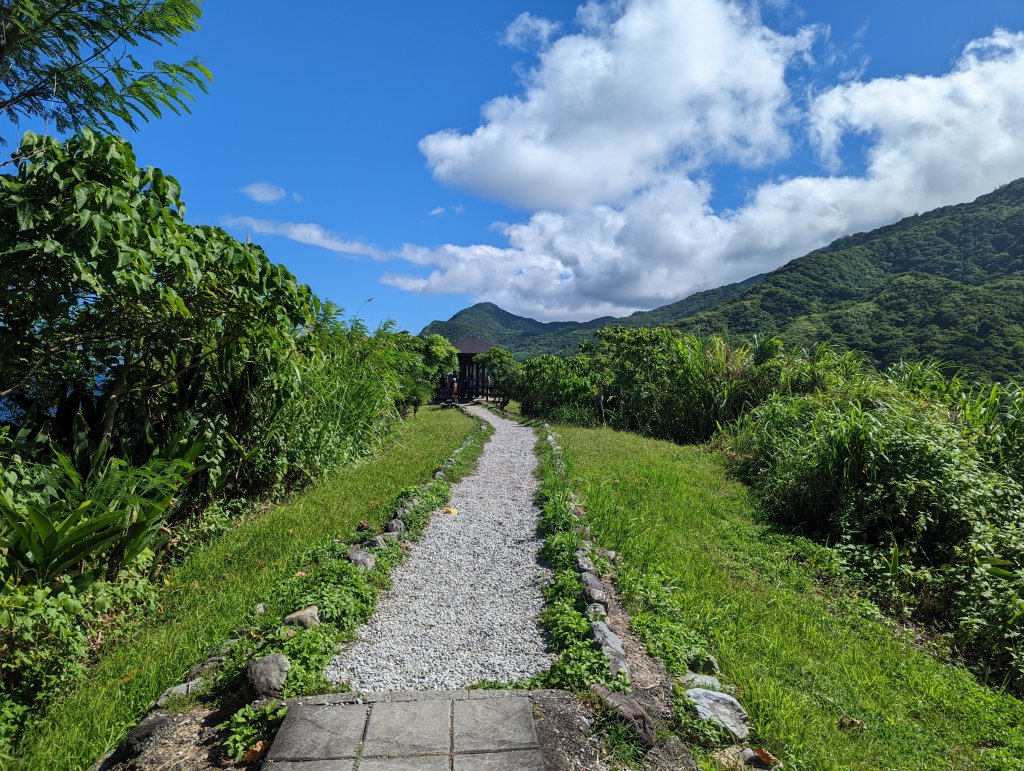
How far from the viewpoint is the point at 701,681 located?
2.81 metres

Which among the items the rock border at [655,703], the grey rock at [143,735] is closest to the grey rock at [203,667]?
the grey rock at [143,735]

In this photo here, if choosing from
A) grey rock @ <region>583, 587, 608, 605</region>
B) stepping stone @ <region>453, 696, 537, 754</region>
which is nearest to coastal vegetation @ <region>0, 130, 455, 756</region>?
stepping stone @ <region>453, 696, 537, 754</region>

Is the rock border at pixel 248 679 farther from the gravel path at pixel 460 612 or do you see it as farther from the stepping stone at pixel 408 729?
the stepping stone at pixel 408 729

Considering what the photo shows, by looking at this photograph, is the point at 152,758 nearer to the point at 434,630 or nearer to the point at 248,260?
the point at 434,630

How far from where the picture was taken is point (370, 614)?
3492mm

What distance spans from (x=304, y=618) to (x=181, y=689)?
0.66 metres

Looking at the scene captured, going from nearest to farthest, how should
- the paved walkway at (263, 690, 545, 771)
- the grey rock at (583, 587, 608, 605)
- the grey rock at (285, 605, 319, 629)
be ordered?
the paved walkway at (263, 690, 545, 771) < the grey rock at (285, 605, 319, 629) < the grey rock at (583, 587, 608, 605)

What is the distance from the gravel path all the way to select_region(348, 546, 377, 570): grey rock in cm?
23

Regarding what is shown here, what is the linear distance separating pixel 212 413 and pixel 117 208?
2662 mm

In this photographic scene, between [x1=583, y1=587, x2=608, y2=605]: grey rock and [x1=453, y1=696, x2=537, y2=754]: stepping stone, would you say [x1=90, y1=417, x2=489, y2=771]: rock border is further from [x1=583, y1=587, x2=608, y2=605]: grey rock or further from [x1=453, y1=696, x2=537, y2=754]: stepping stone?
[x1=583, y1=587, x2=608, y2=605]: grey rock

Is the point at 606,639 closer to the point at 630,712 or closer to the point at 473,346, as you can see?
the point at 630,712

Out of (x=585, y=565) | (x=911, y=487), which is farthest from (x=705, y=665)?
(x=911, y=487)

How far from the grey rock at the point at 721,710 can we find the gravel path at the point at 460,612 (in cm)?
78

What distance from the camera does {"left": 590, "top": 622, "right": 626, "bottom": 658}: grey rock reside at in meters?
2.91
